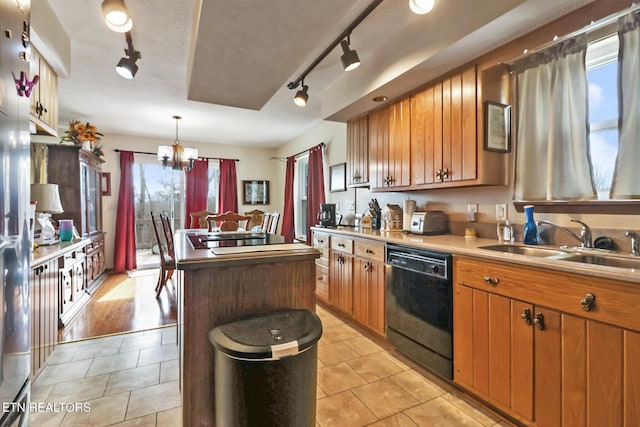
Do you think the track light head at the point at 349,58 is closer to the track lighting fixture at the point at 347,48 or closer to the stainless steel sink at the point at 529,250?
the track lighting fixture at the point at 347,48

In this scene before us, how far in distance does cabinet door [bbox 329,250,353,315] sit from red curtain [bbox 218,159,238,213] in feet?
11.5

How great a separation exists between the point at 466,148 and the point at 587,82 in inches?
28.8

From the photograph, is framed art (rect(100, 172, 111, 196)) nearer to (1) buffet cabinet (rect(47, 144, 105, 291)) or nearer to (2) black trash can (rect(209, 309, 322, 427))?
(1) buffet cabinet (rect(47, 144, 105, 291))

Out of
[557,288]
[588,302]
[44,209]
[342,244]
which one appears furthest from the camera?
[342,244]

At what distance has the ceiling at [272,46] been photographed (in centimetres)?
172

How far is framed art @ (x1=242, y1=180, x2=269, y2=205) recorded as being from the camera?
21.2ft

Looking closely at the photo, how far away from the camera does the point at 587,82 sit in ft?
5.91

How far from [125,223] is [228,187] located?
1921 millimetres

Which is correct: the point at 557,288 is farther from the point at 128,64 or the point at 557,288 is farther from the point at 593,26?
the point at 128,64

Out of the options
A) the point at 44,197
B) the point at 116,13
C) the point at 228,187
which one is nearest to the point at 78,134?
the point at 44,197

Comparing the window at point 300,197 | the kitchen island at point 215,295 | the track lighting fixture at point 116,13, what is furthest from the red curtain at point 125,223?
the kitchen island at point 215,295

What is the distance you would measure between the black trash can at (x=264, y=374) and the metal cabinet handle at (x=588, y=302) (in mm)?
1152

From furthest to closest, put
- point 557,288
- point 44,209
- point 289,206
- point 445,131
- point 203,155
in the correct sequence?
point 203,155 < point 289,206 < point 44,209 < point 445,131 < point 557,288

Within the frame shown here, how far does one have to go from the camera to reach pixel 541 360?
4.82ft
